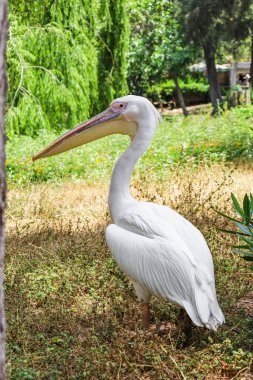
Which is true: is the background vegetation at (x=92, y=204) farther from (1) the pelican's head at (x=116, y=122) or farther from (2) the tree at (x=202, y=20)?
(1) the pelican's head at (x=116, y=122)

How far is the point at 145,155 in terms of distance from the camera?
9.98 m

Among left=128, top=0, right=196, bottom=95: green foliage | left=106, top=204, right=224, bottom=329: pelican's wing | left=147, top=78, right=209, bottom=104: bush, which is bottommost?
left=147, top=78, right=209, bottom=104: bush

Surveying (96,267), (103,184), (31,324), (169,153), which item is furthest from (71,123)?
(31,324)

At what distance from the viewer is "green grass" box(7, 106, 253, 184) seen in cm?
930

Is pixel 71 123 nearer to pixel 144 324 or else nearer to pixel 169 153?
pixel 169 153

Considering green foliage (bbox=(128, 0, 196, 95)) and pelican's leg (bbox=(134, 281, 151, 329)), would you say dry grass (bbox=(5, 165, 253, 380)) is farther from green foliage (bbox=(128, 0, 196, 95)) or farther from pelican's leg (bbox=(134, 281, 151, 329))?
green foliage (bbox=(128, 0, 196, 95))

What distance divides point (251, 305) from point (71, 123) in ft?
26.2

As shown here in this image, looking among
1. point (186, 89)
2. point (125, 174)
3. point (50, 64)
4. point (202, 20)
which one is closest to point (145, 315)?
point (125, 174)

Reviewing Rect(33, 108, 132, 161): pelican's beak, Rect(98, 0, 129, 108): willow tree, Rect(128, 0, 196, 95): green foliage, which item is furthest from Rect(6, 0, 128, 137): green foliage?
Rect(128, 0, 196, 95): green foliage

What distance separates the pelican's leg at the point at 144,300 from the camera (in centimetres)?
394

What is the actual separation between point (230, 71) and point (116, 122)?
3078 centimetres

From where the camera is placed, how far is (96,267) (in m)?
5.02

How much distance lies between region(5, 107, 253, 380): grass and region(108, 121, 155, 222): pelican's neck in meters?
0.56

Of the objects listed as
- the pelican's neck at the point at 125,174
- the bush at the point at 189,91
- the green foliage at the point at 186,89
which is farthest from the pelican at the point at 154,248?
the bush at the point at 189,91
